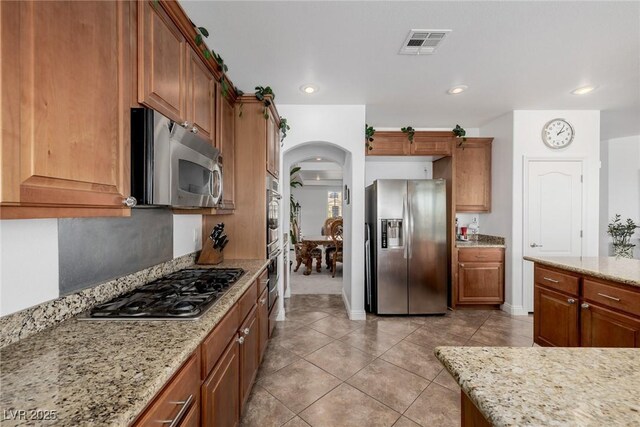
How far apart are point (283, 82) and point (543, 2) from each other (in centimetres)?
203

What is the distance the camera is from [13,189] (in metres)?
0.63

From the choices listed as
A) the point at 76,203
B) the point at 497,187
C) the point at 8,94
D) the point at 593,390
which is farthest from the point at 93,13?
the point at 497,187

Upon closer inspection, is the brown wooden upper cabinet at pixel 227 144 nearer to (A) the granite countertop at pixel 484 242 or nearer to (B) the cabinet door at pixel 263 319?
(B) the cabinet door at pixel 263 319

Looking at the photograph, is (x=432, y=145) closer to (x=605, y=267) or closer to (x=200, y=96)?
(x=605, y=267)

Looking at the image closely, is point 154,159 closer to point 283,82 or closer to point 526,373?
point 526,373

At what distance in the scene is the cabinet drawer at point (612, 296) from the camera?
1646mm

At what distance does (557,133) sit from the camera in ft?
11.5

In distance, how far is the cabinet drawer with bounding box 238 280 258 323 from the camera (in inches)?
62.1

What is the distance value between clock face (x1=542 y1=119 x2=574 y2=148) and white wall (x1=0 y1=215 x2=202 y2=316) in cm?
479

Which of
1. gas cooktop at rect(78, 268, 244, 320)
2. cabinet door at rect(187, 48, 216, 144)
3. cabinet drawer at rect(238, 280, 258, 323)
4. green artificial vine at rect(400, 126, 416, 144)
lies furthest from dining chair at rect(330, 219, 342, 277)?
cabinet door at rect(187, 48, 216, 144)

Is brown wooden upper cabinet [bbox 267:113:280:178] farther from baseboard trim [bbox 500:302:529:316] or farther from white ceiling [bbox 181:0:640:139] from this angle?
baseboard trim [bbox 500:302:529:316]

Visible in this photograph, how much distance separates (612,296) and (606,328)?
232 mm

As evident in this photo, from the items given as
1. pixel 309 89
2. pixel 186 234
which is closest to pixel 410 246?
pixel 309 89

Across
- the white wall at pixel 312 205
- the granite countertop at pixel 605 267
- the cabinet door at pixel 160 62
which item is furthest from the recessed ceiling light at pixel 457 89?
the white wall at pixel 312 205
